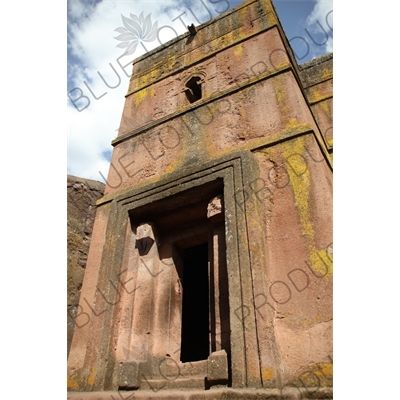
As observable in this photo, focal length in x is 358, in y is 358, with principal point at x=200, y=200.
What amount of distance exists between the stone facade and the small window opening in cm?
2

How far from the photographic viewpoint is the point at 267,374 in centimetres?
252

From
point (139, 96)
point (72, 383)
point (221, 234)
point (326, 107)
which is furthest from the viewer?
point (326, 107)

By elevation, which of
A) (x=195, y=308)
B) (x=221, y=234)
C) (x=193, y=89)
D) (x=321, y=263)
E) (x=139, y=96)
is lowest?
(x=195, y=308)

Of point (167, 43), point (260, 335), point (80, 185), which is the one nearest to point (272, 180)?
point (260, 335)

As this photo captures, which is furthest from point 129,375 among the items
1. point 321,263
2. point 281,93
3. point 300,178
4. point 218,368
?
point 281,93

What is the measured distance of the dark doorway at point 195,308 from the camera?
682 cm

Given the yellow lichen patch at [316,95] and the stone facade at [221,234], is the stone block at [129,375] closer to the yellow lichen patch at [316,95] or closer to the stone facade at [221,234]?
the stone facade at [221,234]

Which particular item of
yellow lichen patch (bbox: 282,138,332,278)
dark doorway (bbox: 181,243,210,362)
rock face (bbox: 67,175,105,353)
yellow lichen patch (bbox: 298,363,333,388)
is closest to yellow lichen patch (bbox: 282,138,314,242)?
yellow lichen patch (bbox: 282,138,332,278)

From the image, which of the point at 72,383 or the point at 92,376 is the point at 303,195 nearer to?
the point at 92,376

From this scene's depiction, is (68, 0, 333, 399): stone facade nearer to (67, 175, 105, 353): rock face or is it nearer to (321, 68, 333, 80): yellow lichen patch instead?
(321, 68, 333, 80): yellow lichen patch

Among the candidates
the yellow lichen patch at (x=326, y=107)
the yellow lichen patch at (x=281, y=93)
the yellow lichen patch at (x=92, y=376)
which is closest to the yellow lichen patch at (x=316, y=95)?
the yellow lichen patch at (x=326, y=107)

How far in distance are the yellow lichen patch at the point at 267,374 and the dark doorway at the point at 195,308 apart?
3877 millimetres

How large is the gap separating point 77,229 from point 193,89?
384 centimetres

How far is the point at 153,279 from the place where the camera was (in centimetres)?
395
